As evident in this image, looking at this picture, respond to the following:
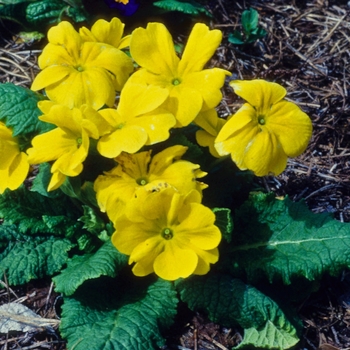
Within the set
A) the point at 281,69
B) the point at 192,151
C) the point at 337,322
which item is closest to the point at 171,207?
the point at 192,151

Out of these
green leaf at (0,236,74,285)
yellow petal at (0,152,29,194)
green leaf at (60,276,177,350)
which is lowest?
green leaf at (60,276,177,350)

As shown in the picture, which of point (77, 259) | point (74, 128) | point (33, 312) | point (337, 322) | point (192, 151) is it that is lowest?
point (337, 322)

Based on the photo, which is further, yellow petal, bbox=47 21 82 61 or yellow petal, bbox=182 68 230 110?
yellow petal, bbox=47 21 82 61

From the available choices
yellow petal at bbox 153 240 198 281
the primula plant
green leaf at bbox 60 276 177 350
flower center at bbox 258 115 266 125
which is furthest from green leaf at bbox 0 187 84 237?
flower center at bbox 258 115 266 125

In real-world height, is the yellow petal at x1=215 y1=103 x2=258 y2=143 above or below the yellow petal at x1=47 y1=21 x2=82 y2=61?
below

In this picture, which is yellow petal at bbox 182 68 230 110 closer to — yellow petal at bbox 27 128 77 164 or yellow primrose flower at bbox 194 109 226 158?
yellow primrose flower at bbox 194 109 226 158

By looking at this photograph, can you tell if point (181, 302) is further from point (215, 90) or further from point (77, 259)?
point (215, 90)

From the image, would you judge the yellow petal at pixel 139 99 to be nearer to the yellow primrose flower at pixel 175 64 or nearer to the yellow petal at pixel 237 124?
the yellow primrose flower at pixel 175 64
